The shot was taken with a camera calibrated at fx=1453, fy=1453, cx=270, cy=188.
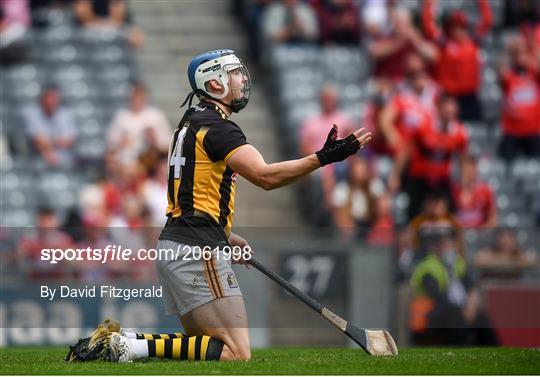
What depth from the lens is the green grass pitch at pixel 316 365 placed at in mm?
9156

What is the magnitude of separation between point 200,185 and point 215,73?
82cm

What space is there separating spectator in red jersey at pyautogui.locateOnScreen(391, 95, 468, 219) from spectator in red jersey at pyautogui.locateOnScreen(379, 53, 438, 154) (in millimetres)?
124

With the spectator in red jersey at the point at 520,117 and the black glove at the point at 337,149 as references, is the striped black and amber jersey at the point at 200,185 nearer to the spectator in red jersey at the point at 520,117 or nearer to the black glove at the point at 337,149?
the black glove at the point at 337,149

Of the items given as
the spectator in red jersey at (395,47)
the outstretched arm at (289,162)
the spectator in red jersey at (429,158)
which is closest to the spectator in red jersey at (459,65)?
the spectator in red jersey at (395,47)

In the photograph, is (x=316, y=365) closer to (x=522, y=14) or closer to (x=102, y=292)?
(x=102, y=292)

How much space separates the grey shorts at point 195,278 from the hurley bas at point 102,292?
2.49 meters

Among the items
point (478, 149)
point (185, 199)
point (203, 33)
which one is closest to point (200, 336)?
→ point (185, 199)

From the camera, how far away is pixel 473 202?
57.3ft

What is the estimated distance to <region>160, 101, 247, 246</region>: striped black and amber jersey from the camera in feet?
32.1

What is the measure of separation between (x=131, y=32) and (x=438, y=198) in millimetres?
5172

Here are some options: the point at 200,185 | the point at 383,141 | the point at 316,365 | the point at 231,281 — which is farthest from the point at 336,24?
the point at 316,365

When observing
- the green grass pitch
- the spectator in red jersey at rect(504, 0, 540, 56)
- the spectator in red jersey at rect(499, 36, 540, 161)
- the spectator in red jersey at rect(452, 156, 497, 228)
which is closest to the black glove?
the green grass pitch

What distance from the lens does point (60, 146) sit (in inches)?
679

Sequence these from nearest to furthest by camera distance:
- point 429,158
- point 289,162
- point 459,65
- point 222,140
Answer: point 289,162 < point 222,140 < point 429,158 < point 459,65
